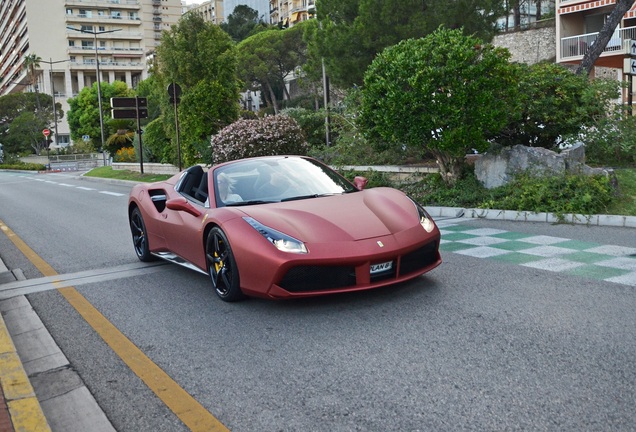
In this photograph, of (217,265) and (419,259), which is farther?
(217,265)

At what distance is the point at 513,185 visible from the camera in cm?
1000

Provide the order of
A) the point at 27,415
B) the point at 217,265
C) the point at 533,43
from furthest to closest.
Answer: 1. the point at 533,43
2. the point at 217,265
3. the point at 27,415

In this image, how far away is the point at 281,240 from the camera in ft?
15.2

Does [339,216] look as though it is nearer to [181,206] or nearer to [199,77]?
[181,206]

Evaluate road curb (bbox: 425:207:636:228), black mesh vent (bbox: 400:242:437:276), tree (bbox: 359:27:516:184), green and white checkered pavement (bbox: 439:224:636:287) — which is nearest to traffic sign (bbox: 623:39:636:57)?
tree (bbox: 359:27:516:184)

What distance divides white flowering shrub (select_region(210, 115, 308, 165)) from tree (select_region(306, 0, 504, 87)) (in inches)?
336

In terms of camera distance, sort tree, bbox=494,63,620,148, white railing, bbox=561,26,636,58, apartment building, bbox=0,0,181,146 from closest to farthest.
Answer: tree, bbox=494,63,620,148 < white railing, bbox=561,26,636,58 < apartment building, bbox=0,0,181,146

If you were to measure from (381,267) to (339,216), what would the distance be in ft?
1.89

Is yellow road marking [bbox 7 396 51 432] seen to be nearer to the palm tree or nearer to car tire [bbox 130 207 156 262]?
car tire [bbox 130 207 156 262]

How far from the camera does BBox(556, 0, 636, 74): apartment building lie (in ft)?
107

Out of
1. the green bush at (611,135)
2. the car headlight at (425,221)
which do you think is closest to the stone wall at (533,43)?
the green bush at (611,135)

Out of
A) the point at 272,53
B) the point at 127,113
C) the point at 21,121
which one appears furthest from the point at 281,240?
the point at 21,121

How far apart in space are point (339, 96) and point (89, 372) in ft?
128


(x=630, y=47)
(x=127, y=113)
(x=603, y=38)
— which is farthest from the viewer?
(x=127, y=113)
